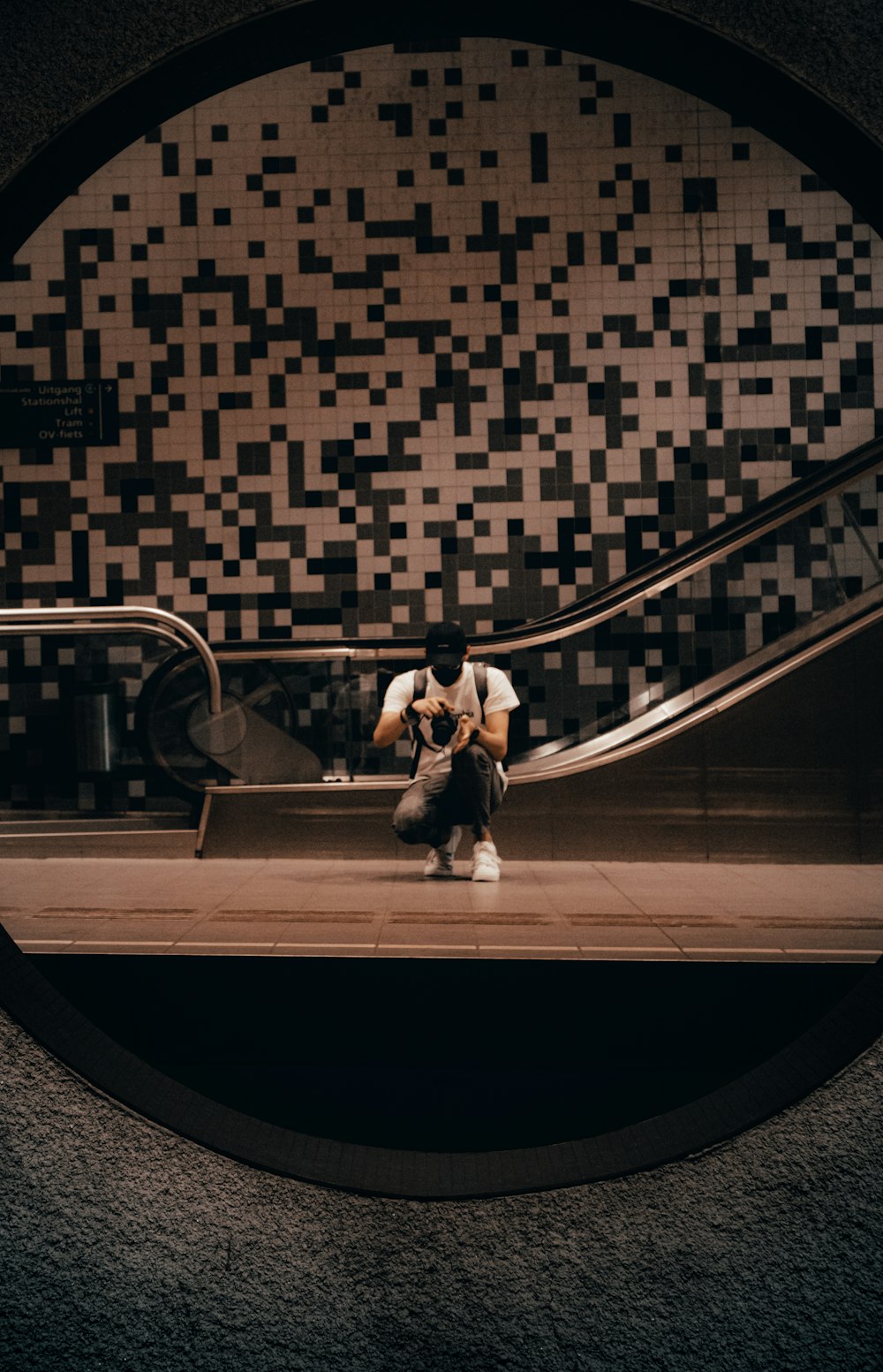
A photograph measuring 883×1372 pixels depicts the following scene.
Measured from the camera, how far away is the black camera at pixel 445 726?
5.12m

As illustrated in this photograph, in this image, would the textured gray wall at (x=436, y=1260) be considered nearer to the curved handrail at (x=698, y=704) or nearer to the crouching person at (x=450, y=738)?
the crouching person at (x=450, y=738)

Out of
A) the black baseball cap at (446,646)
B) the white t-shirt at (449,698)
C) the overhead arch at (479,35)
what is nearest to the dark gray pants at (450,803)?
the white t-shirt at (449,698)

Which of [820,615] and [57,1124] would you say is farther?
[820,615]

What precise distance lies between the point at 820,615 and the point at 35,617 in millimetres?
4733

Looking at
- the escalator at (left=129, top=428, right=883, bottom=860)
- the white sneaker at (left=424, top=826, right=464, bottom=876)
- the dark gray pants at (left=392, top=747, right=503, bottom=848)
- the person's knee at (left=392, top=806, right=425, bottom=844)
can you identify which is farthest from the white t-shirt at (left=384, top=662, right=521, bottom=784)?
the escalator at (left=129, top=428, right=883, bottom=860)

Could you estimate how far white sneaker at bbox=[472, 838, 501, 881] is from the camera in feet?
15.8

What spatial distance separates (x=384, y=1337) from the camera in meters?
1.59

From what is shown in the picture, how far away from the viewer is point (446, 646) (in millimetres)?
5102

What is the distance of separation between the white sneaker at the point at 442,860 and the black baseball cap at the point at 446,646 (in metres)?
0.92

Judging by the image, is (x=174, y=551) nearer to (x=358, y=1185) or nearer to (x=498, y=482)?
(x=498, y=482)

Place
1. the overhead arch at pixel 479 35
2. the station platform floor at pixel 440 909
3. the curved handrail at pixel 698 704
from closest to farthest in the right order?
the overhead arch at pixel 479 35, the station platform floor at pixel 440 909, the curved handrail at pixel 698 704

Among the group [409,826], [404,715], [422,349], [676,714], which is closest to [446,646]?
[404,715]

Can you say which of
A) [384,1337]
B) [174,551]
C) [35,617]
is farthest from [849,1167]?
[174,551]

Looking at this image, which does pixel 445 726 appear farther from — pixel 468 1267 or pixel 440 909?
pixel 468 1267
